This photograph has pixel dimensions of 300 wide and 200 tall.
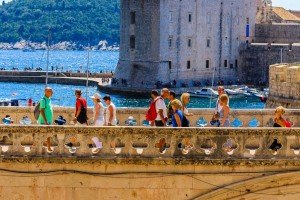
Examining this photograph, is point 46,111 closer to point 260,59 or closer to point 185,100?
point 185,100

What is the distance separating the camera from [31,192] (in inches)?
592

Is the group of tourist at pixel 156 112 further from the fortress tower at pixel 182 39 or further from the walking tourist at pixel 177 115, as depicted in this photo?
the fortress tower at pixel 182 39

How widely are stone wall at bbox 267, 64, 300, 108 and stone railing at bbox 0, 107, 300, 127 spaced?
6586mm

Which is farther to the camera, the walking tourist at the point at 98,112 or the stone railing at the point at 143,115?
the stone railing at the point at 143,115

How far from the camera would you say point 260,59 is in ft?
340

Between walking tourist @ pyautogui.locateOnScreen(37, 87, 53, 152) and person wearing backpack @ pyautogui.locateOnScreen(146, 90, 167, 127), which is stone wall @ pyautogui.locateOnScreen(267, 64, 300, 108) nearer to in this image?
person wearing backpack @ pyautogui.locateOnScreen(146, 90, 167, 127)

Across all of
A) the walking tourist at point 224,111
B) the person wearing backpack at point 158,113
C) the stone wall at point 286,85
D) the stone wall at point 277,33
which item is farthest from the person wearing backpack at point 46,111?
the stone wall at point 277,33

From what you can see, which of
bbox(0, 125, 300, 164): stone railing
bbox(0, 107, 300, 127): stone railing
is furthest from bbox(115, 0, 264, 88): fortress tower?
bbox(0, 125, 300, 164): stone railing

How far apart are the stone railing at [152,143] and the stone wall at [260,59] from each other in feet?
285

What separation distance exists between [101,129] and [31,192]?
1.30 meters

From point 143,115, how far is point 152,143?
8.34 feet

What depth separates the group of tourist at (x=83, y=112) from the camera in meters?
15.8

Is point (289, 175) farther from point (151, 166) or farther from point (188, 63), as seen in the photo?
point (188, 63)

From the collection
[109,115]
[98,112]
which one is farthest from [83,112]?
[109,115]
